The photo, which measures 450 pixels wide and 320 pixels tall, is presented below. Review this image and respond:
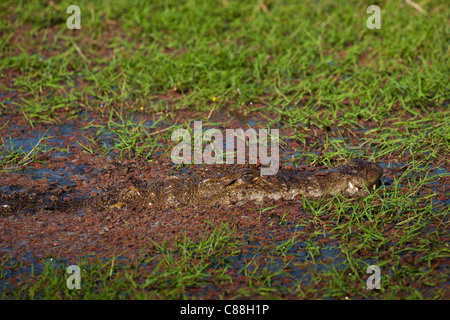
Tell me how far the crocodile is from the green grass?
120mm

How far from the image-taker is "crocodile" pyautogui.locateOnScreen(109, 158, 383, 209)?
13.4ft

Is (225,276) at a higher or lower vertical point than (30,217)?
Answer: lower

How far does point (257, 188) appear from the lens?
4152mm

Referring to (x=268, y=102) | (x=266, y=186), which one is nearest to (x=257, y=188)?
(x=266, y=186)

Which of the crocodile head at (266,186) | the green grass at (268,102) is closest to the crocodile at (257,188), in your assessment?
the crocodile head at (266,186)

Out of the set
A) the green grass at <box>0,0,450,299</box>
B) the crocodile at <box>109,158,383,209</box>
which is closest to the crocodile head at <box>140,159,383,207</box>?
the crocodile at <box>109,158,383,209</box>

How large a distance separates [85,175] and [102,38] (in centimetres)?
273

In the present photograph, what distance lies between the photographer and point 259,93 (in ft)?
18.9

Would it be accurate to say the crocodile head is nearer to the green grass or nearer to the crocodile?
the crocodile

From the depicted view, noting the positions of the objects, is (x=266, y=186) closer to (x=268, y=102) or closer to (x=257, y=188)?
(x=257, y=188)

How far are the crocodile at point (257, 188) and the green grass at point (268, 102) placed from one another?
0.12m

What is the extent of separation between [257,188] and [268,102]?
1.70m
